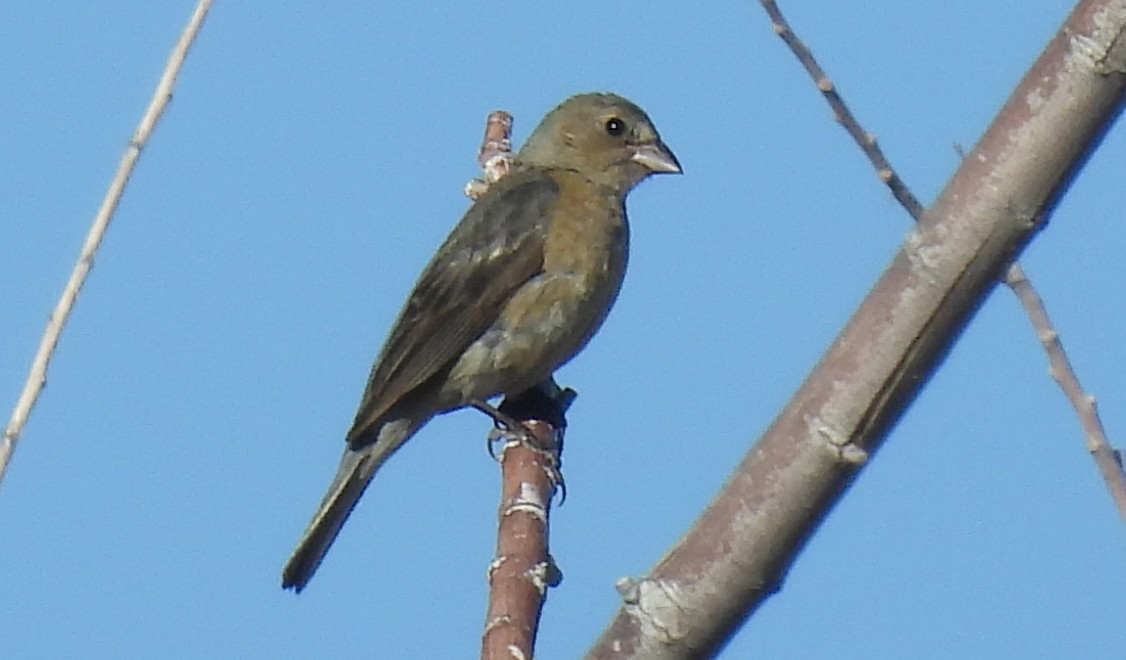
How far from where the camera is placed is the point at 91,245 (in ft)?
7.79

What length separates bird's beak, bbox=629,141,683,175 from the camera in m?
6.28

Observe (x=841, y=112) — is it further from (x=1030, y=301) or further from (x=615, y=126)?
(x=615, y=126)

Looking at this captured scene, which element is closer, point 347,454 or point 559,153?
point 347,454

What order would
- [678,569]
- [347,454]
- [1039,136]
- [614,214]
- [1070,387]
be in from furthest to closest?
[614,214] < [347,454] < [1070,387] < [678,569] < [1039,136]

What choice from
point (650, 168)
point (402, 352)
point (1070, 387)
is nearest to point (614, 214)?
point (650, 168)

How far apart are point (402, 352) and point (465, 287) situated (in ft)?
1.04

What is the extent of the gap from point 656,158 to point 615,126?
222 mm

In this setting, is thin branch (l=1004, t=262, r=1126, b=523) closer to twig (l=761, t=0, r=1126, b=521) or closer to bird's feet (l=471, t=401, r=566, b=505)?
twig (l=761, t=0, r=1126, b=521)

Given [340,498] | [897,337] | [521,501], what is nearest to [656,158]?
[340,498]

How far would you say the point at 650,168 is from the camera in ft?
20.7

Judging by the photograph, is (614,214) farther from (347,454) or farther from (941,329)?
(941,329)

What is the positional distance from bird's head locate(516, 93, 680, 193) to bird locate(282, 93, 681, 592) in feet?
0.81

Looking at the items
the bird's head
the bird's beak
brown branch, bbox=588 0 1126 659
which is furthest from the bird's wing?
brown branch, bbox=588 0 1126 659

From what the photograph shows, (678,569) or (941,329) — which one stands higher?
(941,329)
